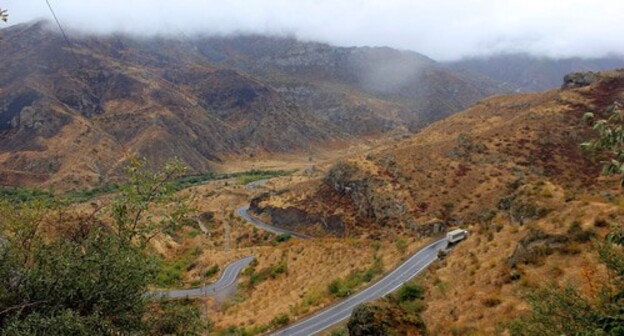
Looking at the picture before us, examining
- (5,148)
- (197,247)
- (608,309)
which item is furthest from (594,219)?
(5,148)

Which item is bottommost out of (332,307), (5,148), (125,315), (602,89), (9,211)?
(5,148)

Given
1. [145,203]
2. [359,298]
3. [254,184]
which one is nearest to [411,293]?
[359,298]

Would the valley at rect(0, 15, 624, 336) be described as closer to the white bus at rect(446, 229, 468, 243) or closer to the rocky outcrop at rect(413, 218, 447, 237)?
the rocky outcrop at rect(413, 218, 447, 237)

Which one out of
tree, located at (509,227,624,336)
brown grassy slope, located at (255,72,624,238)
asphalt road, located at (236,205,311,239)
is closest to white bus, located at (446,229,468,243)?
brown grassy slope, located at (255,72,624,238)

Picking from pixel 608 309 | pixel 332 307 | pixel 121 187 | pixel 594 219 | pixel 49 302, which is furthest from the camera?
pixel 332 307

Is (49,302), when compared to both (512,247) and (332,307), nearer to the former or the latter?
(512,247)

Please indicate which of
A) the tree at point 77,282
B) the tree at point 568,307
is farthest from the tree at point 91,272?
the tree at point 568,307
